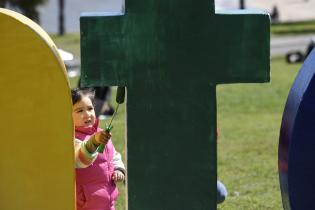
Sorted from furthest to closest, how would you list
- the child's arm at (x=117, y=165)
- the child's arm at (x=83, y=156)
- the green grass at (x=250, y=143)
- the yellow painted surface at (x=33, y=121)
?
the green grass at (x=250, y=143) < the child's arm at (x=117, y=165) < the child's arm at (x=83, y=156) < the yellow painted surface at (x=33, y=121)

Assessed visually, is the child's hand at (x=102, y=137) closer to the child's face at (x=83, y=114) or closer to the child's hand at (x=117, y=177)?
the child's face at (x=83, y=114)

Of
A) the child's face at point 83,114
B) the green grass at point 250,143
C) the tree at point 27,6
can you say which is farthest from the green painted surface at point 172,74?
the tree at point 27,6

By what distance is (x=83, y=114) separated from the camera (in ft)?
18.4

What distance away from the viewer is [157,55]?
15.6ft

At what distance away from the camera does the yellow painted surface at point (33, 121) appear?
4.64m

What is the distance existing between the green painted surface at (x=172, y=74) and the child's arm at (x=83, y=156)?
1.30 feet

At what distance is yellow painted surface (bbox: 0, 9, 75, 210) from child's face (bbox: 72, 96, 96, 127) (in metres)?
0.89

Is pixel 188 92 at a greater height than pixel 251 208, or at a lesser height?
greater

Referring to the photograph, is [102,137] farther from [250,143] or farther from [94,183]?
[250,143]

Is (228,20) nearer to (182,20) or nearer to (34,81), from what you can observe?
(182,20)

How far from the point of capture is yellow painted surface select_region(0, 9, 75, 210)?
4645 millimetres

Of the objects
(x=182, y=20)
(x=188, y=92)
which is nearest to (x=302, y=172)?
(x=188, y=92)

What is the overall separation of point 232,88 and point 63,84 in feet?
42.1

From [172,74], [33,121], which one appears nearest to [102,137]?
[33,121]
